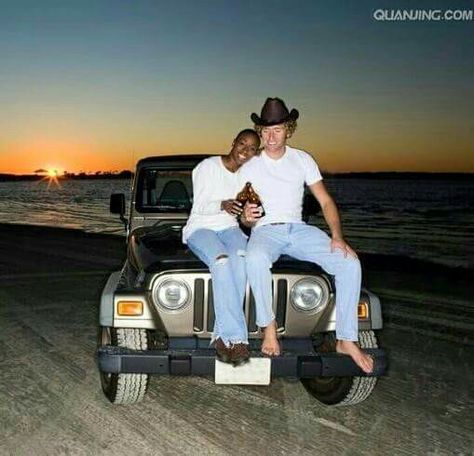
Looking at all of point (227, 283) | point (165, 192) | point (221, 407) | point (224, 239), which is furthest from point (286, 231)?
point (165, 192)

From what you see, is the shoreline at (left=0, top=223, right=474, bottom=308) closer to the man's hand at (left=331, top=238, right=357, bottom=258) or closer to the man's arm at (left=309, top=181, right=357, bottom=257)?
the man's arm at (left=309, top=181, right=357, bottom=257)

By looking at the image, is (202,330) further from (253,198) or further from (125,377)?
(253,198)

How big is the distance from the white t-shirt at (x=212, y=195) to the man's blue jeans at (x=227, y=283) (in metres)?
0.32

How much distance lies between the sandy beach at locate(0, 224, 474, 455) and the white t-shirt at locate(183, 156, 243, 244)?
1311 mm

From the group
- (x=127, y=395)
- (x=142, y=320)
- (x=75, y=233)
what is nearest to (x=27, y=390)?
(x=127, y=395)

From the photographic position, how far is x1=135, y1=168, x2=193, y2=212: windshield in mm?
5914

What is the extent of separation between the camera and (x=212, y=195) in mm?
4453

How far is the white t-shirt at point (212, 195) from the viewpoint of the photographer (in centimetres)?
443

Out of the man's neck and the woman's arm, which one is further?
the woman's arm

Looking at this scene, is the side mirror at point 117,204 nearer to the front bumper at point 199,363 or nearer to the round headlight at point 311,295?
the front bumper at point 199,363

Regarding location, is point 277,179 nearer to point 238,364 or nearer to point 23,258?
point 238,364

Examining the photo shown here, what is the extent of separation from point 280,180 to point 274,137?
1.03ft

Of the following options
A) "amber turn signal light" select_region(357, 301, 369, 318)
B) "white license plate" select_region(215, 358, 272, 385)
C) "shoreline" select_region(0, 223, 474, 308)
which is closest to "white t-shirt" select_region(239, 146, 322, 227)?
"amber turn signal light" select_region(357, 301, 369, 318)

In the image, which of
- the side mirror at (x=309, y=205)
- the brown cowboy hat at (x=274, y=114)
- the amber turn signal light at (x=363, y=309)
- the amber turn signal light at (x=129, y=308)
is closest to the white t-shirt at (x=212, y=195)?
the brown cowboy hat at (x=274, y=114)
